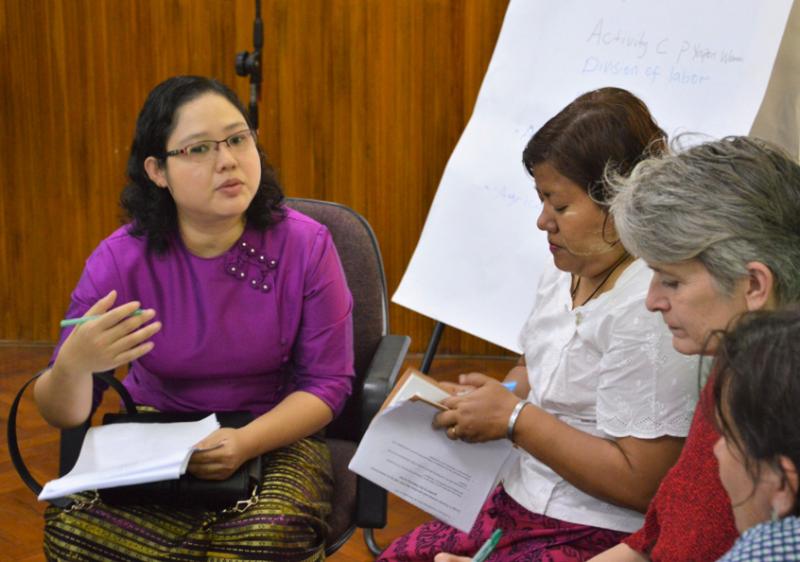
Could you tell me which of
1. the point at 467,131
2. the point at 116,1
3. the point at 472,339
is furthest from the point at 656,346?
the point at 116,1

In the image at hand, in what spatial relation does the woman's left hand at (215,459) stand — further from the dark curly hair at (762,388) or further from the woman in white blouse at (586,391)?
the dark curly hair at (762,388)

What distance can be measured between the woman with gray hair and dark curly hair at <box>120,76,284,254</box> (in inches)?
35.6

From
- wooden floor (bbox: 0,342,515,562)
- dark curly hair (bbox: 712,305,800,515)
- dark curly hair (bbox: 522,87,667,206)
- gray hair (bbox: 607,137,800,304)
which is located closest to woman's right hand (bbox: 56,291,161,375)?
dark curly hair (bbox: 522,87,667,206)

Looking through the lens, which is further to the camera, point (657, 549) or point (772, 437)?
point (657, 549)

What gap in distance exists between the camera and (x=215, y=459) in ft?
5.46

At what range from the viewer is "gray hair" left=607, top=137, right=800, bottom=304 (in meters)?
1.16

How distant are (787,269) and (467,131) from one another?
146cm

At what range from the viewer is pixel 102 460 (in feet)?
5.39

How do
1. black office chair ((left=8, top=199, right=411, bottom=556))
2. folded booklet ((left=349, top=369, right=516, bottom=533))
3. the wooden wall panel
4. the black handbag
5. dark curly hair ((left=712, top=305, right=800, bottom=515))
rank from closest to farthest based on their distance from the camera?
dark curly hair ((left=712, top=305, right=800, bottom=515)) < folded booklet ((left=349, top=369, right=516, bottom=533)) < the black handbag < black office chair ((left=8, top=199, right=411, bottom=556)) < the wooden wall panel

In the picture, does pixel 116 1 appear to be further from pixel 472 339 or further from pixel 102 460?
pixel 102 460

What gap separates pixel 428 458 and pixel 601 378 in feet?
1.04

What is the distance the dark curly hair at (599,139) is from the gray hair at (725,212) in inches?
6.9

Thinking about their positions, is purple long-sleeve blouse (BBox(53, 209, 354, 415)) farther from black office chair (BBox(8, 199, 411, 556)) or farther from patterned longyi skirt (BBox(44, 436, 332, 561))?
patterned longyi skirt (BBox(44, 436, 332, 561))

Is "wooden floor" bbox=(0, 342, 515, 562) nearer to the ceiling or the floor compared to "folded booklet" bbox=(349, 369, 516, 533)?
nearer to the floor
